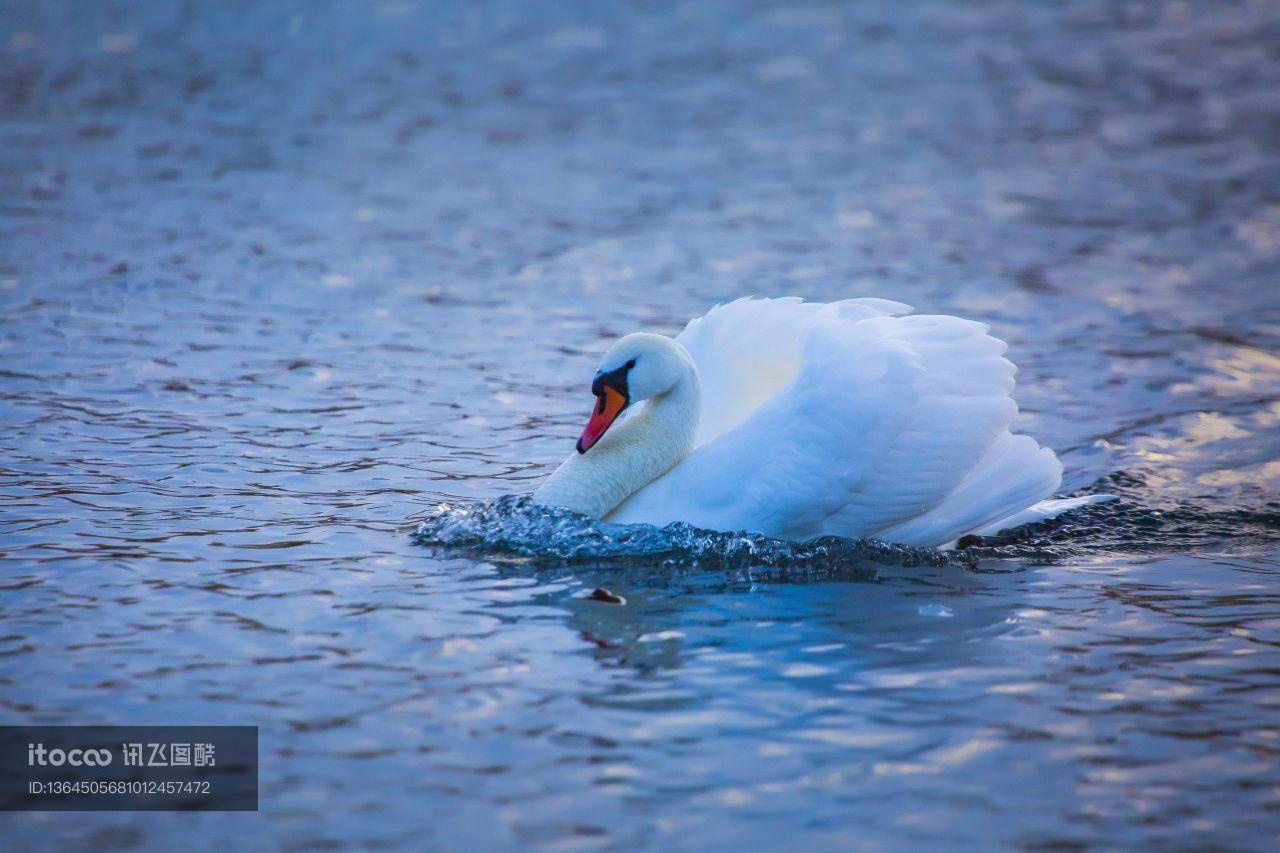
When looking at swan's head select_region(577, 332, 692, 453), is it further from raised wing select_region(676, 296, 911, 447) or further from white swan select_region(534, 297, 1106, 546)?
raised wing select_region(676, 296, 911, 447)

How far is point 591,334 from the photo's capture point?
11.3 m

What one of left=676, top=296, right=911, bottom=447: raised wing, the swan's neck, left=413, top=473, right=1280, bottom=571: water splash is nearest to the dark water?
left=413, top=473, right=1280, bottom=571: water splash

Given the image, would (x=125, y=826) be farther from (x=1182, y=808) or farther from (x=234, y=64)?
(x=234, y=64)

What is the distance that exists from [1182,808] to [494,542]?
11.2ft

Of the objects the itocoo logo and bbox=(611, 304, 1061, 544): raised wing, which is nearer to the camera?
the itocoo logo

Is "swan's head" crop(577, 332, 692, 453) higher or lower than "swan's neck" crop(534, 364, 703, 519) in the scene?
higher

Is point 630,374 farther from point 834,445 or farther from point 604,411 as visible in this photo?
point 834,445

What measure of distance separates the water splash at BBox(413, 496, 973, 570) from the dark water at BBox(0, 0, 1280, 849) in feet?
0.26

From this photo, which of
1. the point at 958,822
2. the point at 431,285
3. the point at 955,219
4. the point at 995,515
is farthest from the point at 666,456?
the point at 955,219

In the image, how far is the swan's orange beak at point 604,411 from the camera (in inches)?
287

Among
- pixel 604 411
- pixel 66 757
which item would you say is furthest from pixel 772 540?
pixel 66 757

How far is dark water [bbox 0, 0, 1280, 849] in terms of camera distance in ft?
17.0

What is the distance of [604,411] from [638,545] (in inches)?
26.2

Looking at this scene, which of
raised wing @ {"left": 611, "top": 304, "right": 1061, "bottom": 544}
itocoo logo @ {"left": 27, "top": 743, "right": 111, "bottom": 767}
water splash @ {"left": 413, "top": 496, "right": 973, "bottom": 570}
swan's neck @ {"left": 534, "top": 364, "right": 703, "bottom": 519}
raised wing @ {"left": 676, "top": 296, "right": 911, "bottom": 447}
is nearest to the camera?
itocoo logo @ {"left": 27, "top": 743, "right": 111, "bottom": 767}
